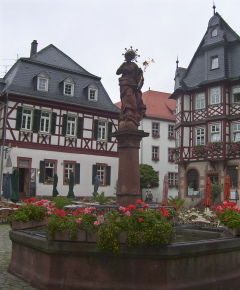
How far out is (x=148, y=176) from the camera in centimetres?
3816

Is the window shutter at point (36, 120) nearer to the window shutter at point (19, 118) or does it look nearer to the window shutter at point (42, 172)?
the window shutter at point (19, 118)

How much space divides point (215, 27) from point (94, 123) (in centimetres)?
1260

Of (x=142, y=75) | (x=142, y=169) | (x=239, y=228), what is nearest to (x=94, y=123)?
(x=142, y=169)

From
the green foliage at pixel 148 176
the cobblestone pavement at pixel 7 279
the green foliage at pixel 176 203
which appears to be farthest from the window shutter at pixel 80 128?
the cobblestone pavement at pixel 7 279

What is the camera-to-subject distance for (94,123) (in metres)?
31.3

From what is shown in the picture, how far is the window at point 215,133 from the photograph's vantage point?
29.2m

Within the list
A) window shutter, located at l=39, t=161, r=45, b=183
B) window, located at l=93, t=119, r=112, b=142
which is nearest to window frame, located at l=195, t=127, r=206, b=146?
window, located at l=93, t=119, r=112, b=142

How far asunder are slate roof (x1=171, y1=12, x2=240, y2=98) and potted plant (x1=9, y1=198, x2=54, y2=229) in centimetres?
2349

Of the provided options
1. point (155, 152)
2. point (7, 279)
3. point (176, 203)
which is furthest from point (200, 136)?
point (7, 279)

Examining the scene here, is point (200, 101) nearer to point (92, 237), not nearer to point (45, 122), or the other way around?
point (45, 122)

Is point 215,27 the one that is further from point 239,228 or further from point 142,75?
point 239,228

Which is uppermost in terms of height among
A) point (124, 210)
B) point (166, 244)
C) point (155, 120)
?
point (155, 120)

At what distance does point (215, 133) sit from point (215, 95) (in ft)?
9.75

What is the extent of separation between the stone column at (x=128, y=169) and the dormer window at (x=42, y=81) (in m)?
20.1
